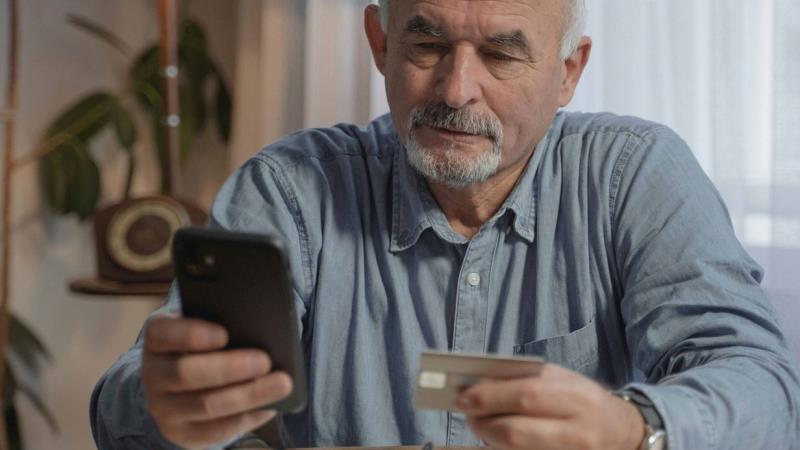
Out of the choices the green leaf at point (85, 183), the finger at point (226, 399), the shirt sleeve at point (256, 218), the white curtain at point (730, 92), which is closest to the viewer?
the finger at point (226, 399)

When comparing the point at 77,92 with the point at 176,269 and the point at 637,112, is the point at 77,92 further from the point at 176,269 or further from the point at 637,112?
the point at 176,269

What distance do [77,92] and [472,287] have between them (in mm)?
2173

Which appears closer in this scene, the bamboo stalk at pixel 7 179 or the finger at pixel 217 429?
the finger at pixel 217 429

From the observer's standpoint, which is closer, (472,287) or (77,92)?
(472,287)

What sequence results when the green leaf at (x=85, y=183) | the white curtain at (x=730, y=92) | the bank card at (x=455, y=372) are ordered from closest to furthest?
the bank card at (x=455, y=372) < the white curtain at (x=730, y=92) < the green leaf at (x=85, y=183)

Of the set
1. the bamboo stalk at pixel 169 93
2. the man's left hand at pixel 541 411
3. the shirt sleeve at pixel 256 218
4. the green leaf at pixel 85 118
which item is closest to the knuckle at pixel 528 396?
the man's left hand at pixel 541 411

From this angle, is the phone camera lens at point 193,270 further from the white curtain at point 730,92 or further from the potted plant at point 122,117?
the potted plant at point 122,117

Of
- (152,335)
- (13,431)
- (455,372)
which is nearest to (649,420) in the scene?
(455,372)

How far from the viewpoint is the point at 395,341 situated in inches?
59.4

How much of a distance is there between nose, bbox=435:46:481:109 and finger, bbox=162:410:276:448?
20.7 inches

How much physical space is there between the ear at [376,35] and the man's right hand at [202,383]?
70cm

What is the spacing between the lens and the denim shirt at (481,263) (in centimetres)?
143

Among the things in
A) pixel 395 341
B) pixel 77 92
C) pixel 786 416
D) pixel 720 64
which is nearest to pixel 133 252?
pixel 77 92

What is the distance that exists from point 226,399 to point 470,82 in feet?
1.97
